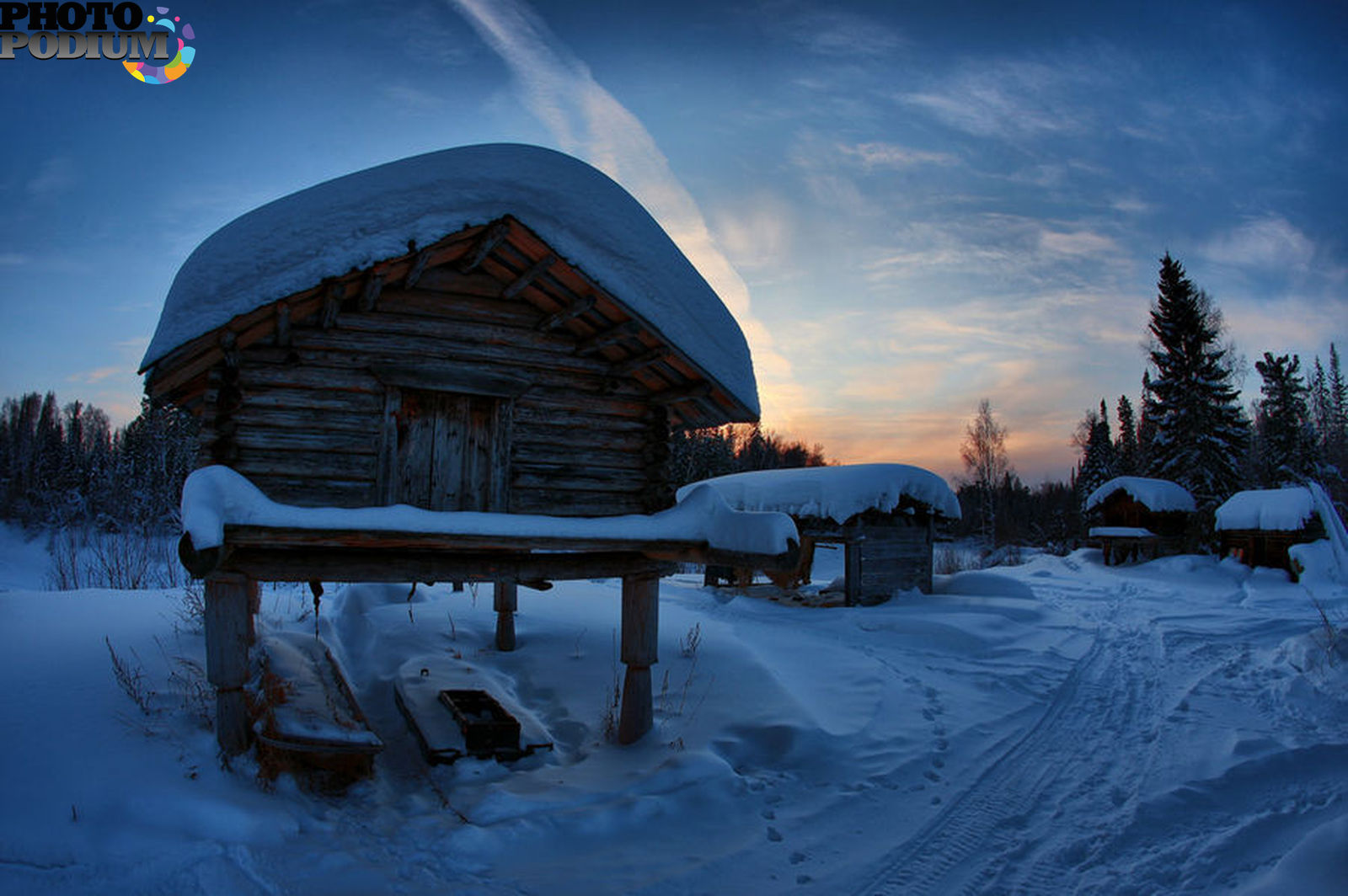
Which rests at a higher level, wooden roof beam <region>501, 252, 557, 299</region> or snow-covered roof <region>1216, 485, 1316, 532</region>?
wooden roof beam <region>501, 252, 557, 299</region>

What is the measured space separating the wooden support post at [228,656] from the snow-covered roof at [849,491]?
41.5 feet

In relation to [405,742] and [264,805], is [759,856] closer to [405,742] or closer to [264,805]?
[264,805]

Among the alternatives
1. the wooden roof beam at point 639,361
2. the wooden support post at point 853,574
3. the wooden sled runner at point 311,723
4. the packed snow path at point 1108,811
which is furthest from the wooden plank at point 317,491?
the wooden support post at point 853,574

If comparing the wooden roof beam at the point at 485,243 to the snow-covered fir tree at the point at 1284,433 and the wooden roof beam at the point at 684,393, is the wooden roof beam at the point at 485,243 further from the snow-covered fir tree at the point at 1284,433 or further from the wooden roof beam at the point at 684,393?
the snow-covered fir tree at the point at 1284,433

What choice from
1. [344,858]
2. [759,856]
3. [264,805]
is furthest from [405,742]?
[759,856]

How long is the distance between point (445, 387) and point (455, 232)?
5.32 feet

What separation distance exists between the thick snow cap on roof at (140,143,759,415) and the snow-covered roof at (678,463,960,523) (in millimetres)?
10843

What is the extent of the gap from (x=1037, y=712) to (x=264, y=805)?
30.5 ft

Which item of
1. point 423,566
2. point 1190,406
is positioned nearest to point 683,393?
point 423,566

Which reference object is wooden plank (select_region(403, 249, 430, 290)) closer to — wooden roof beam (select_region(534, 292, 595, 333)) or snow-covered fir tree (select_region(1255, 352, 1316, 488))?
wooden roof beam (select_region(534, 292, 595, 333))

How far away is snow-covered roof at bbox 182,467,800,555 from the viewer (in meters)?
5.89

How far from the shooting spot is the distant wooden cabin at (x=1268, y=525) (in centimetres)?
2508

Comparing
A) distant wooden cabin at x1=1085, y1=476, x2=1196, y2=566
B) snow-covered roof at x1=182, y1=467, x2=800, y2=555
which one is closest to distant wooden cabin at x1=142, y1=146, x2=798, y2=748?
snow-covered roof at x1=182, y1=467, x2=800, y2=555

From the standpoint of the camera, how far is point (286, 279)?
20.3 feet
